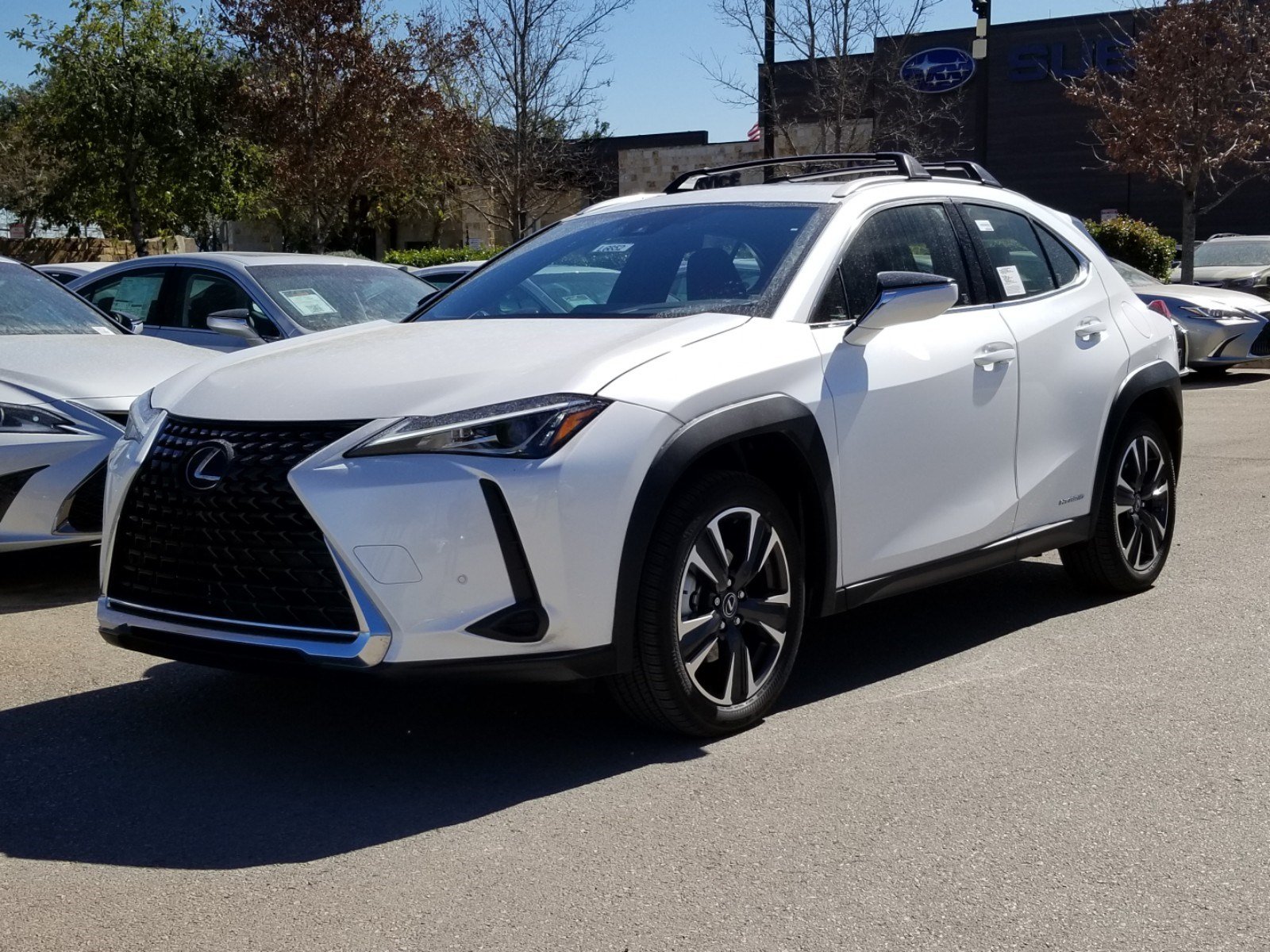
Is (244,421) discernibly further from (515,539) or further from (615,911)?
(615,911)

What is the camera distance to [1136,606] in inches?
244

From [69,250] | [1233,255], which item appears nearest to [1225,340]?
[1233,255]

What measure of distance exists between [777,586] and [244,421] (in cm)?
164

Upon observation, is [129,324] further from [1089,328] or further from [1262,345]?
[1262,345]

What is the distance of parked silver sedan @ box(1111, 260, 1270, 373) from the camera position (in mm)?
15664

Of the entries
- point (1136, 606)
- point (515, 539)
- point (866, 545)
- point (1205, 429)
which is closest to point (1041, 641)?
point (1136, 606)

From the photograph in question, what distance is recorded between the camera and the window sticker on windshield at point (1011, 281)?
567cm

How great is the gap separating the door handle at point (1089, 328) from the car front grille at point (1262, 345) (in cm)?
1071

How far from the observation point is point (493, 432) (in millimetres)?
3945

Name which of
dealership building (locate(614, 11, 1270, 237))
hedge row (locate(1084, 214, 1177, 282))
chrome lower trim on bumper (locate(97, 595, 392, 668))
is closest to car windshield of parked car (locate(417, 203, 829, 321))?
chrome lower trim on bumper (locate(97, 595, 392, 668))

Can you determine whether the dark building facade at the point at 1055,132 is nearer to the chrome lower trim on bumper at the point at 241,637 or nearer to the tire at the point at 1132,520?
the tire at the point at 1132,520

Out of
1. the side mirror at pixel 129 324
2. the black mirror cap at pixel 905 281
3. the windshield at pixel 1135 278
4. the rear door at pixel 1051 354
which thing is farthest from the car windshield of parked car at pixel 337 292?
the windshield at pixel 1135 278

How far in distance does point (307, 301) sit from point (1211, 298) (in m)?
10.4

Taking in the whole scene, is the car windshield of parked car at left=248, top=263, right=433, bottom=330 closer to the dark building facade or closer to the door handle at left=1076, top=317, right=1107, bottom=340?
the door handle at left=1076, top=317, right=1107, bottom=340
